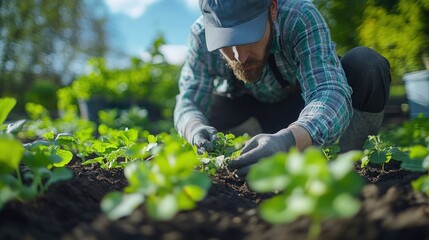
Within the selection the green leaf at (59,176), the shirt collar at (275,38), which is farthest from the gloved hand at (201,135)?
the green leaf at (59,176)

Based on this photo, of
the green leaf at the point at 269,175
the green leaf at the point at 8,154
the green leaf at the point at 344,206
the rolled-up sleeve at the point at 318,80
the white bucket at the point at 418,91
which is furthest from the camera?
the white bucket at the point at 418,91

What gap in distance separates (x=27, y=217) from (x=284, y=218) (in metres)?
0.61

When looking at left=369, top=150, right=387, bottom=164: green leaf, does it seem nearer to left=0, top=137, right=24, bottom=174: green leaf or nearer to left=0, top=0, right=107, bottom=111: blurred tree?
left=0, top=137, right=24, bottom=174: green leaf

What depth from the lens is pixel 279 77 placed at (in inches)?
112

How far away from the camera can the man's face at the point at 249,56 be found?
224 cm

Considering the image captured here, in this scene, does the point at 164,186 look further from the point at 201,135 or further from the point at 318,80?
the point at 318,80

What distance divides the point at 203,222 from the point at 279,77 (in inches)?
78.8

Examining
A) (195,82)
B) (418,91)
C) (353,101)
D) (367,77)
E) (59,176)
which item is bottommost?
(418,91)

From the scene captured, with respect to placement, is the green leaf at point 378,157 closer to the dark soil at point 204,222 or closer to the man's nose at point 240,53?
the dark soil at point 204,222

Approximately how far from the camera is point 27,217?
3.37 feet

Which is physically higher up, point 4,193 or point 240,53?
point 4,193

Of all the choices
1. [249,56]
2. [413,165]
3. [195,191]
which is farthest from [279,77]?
[195,191]

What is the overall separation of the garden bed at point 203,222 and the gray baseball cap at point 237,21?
0.99 meters

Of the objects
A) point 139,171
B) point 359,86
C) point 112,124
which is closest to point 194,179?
point 139,171
